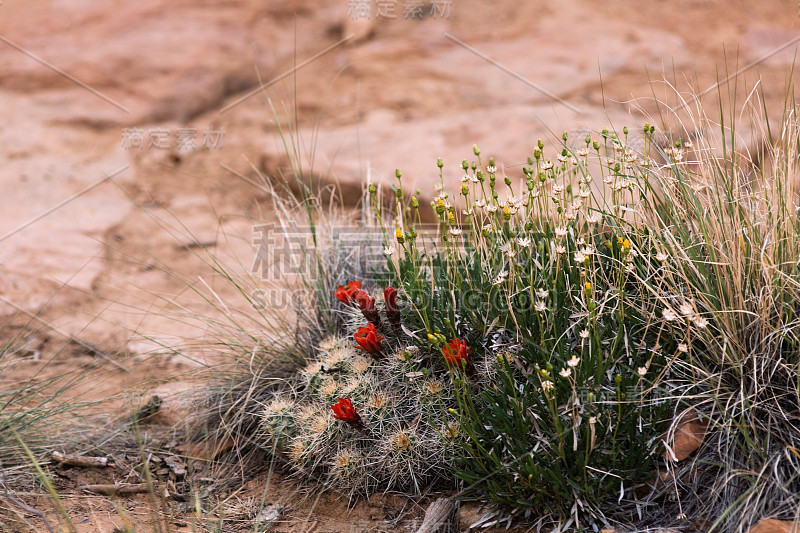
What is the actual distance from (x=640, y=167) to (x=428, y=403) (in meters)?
1.30

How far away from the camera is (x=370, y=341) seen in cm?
285

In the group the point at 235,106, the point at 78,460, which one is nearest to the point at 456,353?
the point at 78,460

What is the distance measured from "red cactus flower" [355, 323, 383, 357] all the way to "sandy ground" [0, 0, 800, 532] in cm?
151

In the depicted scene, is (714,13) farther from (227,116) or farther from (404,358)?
(404,358)

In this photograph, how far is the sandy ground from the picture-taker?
4.67 metres

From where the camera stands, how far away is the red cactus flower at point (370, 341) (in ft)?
9.30

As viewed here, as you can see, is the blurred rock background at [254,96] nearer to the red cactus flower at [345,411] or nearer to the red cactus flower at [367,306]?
the red cactus flower at [367,306]

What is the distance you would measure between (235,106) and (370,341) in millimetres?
4967

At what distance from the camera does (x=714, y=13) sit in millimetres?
7680

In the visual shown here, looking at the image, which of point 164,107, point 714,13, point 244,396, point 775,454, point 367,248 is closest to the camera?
point 775,454

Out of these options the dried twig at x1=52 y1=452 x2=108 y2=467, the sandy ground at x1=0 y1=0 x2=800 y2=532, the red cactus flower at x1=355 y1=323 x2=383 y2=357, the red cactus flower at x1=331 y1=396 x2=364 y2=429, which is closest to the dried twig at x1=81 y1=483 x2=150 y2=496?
the dried twig at x1=52 y1=452 x2=108 y2=467

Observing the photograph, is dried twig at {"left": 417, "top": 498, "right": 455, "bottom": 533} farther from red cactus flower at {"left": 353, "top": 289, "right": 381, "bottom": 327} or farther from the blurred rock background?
the blurred rock background

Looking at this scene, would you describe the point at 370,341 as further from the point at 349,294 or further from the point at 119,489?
the point at 119,489

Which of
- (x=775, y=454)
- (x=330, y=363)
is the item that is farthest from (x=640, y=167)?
(x=330, y=363)
